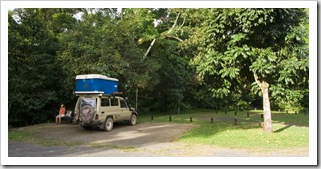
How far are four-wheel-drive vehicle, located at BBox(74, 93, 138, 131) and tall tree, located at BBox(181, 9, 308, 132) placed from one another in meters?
4.58

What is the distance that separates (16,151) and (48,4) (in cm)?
474

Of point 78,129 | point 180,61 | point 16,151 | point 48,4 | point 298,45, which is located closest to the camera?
point 48,4

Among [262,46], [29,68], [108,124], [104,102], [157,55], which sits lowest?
[108,124]

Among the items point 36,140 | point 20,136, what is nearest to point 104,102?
point 36,140

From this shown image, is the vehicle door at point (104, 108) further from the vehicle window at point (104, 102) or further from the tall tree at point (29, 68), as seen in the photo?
the tall tree at point (29, 68)

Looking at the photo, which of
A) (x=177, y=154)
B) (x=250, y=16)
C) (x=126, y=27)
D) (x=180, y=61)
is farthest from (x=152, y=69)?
(x=177, y=154)

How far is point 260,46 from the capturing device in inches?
511

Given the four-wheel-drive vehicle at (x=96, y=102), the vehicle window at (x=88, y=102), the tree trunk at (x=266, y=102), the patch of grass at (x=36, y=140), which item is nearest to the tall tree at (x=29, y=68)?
the patch of grass at (x=36, y=140)

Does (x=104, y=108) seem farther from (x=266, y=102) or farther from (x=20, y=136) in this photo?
(x=266, y=102)

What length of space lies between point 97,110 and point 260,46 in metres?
7.74

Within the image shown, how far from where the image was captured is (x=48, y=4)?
870 centimetres

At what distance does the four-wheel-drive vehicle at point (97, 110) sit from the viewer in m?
12.9

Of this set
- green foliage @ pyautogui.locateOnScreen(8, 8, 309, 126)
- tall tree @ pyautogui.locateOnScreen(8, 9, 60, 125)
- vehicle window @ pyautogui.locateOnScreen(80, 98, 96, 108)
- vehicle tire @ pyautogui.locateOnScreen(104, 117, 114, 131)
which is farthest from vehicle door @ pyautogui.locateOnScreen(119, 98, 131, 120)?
tall tree @ pyautogui.locateOnScreen(8, 9, 60, 125)

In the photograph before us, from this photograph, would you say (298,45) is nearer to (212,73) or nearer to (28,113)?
(212,73)
